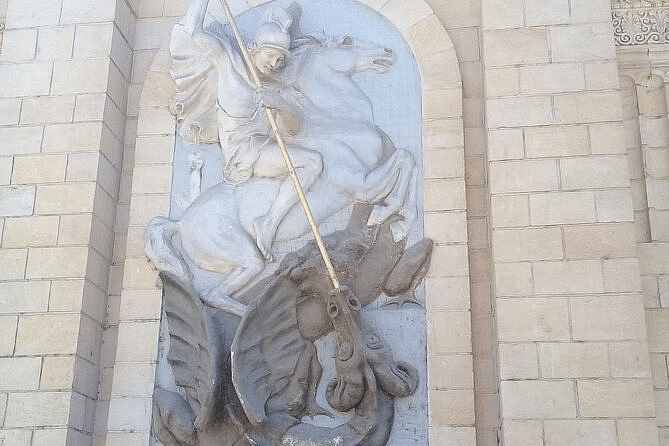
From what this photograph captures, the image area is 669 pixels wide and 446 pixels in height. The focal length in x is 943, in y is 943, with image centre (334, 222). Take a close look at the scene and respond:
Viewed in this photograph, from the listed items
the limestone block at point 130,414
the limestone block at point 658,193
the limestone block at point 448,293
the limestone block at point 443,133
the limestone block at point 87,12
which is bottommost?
the limestone block at point 130,414

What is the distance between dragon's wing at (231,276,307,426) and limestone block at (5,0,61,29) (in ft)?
12.6

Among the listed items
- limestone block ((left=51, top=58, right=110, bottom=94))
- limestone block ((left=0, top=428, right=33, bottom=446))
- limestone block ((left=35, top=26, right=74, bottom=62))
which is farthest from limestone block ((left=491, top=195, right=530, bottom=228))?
limestone block ((left=35, top=26, right=74, bottom=62))

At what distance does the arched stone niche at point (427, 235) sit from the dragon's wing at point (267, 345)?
993 mm

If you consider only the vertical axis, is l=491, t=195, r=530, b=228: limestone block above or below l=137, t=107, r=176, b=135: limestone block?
below

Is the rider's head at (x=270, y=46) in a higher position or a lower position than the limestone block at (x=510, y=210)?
higher

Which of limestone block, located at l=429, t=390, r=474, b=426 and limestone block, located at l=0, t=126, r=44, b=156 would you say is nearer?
limestone block, located at l=429, t=390, r=474, b=426

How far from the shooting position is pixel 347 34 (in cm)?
955

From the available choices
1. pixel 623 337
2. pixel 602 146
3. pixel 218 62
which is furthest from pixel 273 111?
pixel 623 337

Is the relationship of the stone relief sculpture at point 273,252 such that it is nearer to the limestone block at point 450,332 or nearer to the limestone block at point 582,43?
the limestone block at point 450,332

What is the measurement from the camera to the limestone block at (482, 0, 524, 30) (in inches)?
347

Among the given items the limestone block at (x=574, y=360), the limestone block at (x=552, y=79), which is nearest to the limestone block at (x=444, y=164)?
the limestone block at (x=552, y=79)

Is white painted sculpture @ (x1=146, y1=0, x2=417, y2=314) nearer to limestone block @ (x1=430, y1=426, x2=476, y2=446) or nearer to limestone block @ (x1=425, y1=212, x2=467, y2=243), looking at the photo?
limestone block @ (x1=425, y1=212, x2=467, y2=243)

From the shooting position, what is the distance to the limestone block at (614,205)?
25.8ft

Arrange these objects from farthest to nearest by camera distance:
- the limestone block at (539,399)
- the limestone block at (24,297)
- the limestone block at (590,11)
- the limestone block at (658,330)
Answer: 1. the limestone block at (590,11)
2. the limestone block at (24,297)
3. the limestone block at (658,330)
4. the limestone block at (539,399)
